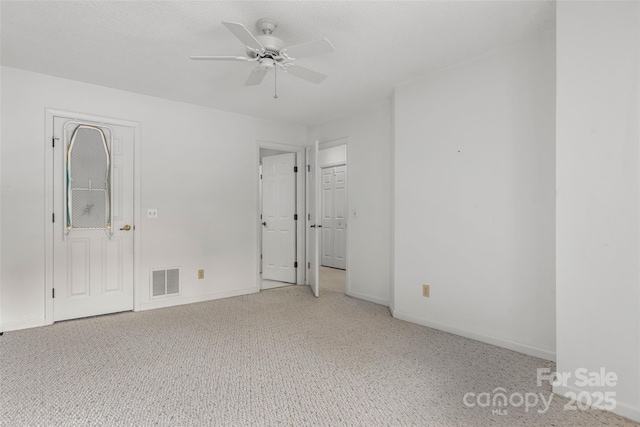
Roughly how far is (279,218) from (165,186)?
6.00ft

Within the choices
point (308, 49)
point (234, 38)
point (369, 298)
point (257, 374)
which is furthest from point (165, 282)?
point (308, 49)

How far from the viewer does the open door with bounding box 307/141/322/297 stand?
4.37 metres

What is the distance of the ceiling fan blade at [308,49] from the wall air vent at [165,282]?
9.54 ft

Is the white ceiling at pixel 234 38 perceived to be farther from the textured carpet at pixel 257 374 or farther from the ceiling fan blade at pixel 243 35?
the textured carpet at pixel 257 374

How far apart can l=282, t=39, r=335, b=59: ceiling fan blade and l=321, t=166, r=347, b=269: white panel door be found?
432 centimetres

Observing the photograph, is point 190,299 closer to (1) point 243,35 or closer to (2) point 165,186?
(2) point 165,186

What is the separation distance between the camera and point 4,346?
8.73ft

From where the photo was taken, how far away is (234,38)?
250 centimetres

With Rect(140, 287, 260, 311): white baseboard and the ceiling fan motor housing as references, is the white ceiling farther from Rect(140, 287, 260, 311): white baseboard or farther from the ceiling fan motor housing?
Rect(140, 287, 260, 311): white baseboard

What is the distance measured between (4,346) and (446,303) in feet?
12.3

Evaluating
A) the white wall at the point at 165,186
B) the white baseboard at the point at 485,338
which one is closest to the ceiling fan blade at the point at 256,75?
the white wall at the point at 165,186

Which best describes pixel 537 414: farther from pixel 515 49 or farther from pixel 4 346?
pixel 4 346

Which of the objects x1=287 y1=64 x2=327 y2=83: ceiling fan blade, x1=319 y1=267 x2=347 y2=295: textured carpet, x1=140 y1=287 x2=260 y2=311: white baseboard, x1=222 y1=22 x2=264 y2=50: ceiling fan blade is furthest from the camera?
x1=319 y1=267 x2=347 y2=295: textured carpet

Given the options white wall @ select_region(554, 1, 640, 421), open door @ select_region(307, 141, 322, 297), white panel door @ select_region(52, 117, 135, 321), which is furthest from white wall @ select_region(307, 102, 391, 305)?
white panel door @ select_region(52, 117, 135, 321)
